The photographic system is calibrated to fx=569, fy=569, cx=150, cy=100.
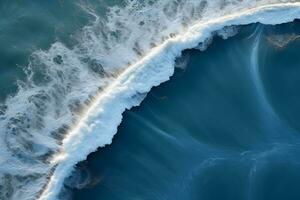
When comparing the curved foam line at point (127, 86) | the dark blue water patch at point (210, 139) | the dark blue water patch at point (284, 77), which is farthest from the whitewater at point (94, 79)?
the dark blue water patch at point (284, 77)

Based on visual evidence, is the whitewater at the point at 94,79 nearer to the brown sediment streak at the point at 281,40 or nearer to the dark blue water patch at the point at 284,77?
the brown sediment streak at the point at 281,40

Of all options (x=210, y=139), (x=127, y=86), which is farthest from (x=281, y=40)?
(x=127, y=86)

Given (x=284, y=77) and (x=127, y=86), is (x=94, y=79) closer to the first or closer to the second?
(x=127, y=86)

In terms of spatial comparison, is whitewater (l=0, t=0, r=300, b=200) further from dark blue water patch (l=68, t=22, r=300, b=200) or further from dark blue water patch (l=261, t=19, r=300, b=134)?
dark blue water patch (l=261, t=19, r=300, b=134)

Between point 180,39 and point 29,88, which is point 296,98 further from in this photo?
point 29,88

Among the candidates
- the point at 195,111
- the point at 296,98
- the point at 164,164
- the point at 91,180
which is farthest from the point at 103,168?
the point at 296,98
